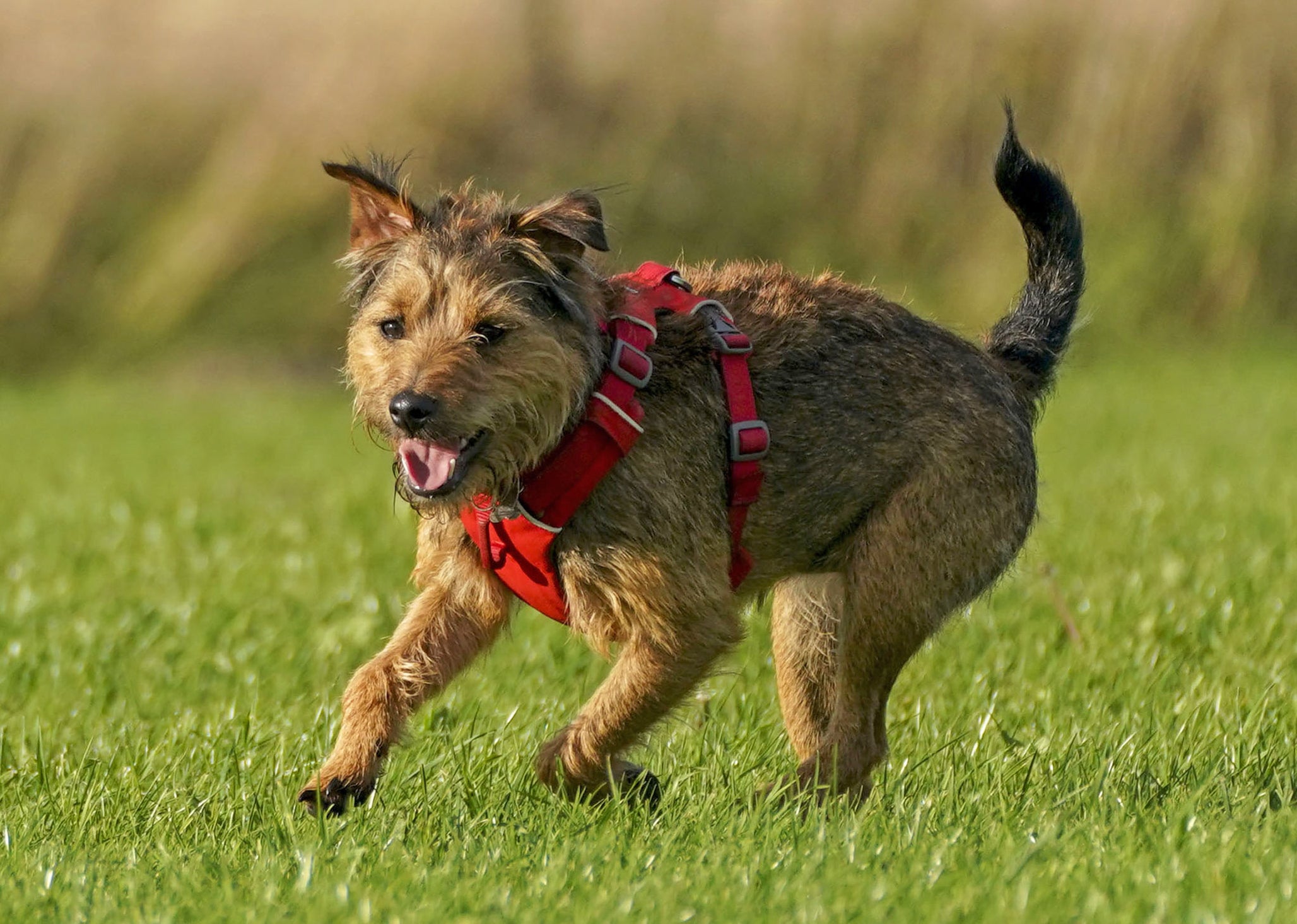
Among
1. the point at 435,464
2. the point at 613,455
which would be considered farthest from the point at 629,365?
the point at 435,464

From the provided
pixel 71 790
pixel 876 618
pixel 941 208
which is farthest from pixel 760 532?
pixel 941 208

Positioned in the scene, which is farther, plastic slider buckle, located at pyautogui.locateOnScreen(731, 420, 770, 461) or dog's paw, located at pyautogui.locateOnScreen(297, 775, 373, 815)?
plastic slider buckle, located at pyautogui.locateOnScreen(731, 420, 770, 461)

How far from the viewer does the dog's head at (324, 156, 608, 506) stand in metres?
4.04

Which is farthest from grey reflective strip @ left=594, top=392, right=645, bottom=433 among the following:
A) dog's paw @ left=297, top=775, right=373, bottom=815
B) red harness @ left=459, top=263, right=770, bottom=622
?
dog's paw @ left=297, top=775, right=373, bottom=815

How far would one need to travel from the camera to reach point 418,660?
173 inches

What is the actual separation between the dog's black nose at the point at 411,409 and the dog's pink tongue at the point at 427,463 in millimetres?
115

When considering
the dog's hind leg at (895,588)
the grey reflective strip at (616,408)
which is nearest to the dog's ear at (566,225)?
the grey reflective strip at (616,408)

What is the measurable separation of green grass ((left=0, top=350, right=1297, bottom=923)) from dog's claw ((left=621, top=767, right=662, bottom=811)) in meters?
0.07

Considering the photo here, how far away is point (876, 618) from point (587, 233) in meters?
1.27

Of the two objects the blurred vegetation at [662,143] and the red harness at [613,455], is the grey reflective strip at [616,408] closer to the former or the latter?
the red harness at [613,455]

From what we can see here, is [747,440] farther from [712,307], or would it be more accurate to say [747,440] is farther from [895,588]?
[895,588]

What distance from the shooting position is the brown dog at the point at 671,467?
4.13m

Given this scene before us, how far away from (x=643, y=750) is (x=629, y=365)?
121cm

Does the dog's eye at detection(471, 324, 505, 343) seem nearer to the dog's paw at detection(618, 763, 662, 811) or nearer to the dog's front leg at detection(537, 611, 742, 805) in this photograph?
the dog's front leg at detection(537, 611, 742, 805)
